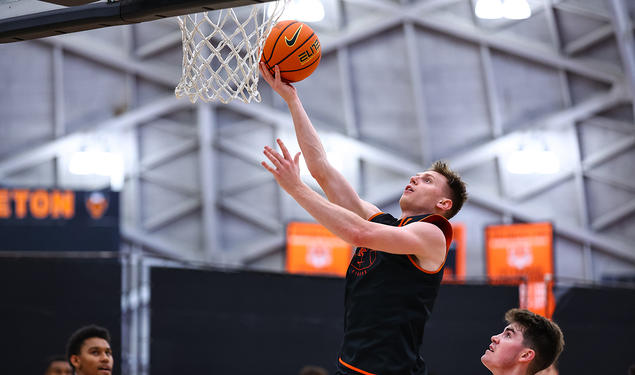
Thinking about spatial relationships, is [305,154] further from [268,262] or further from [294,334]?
[268,262]

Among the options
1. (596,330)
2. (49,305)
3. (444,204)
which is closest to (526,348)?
(444,204)

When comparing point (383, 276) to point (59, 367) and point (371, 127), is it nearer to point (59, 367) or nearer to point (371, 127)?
point (59, 367)

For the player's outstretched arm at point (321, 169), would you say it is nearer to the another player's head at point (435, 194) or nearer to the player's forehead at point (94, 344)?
the another player's head at point (435, 194)

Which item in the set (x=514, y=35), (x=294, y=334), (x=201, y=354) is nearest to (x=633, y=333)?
(x=294, y=334)

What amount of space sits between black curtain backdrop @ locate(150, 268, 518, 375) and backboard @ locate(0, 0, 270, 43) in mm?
3918

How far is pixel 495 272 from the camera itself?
14477 millimetres

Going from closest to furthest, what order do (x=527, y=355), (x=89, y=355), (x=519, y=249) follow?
(x=527, y=355) < (x=89, y=355) < (x=519, y=249)

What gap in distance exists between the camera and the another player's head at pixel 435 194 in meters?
3.66

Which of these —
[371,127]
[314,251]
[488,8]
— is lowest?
[314,251]

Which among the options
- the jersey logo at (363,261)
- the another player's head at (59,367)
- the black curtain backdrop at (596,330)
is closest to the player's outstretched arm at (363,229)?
the jersey logo at (363,261)

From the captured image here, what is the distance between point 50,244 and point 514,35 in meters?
9.53

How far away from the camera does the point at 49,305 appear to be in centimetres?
729

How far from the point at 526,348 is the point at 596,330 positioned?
16.0ft

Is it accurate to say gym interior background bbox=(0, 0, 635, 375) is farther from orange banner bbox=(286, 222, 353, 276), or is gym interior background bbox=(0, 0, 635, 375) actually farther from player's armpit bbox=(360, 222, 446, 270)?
player's armpit bbox=(360, 222, 446, 270)
